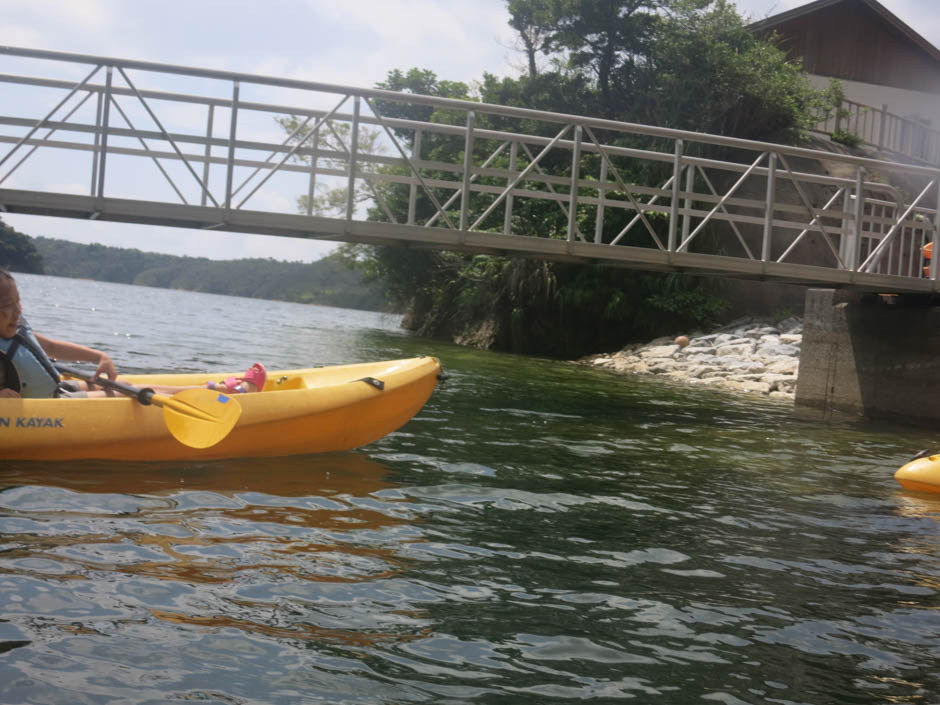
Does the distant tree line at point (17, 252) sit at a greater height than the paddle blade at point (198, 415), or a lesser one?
greater

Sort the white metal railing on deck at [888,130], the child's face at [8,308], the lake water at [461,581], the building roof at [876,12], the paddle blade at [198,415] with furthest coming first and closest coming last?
the white metal railing on deck at [888,130]
the building roof at [876,12]
the paddle blade at [198,415]
the child's face at [8,308]
the lake water at [461,581]

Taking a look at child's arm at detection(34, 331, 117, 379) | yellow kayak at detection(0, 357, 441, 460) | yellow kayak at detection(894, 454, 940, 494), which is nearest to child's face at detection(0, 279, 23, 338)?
yellow kayak at detection(0, 357, 441, 460)

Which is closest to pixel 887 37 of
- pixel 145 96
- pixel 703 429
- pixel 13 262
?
pixel 703 429

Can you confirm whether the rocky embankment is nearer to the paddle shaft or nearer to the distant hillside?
the paddle shaft

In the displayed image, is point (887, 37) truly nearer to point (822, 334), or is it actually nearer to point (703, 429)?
point (822, 334)

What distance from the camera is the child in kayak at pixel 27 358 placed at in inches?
219

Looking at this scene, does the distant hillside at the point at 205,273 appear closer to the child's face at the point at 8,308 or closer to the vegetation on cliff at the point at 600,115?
the vegetation on cliff at the point at 600,115

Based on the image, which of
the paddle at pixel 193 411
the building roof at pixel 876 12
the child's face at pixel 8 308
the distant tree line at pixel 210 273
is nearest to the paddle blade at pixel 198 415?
the paddle at pixel 193 411

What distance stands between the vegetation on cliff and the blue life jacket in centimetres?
1563

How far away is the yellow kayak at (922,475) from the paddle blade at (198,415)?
480 centimetres

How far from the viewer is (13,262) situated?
2891 inches

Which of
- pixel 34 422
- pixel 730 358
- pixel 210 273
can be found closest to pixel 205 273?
pixel 210 273

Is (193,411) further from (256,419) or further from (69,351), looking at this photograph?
(69,351)

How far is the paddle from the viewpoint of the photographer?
5.81 metres
